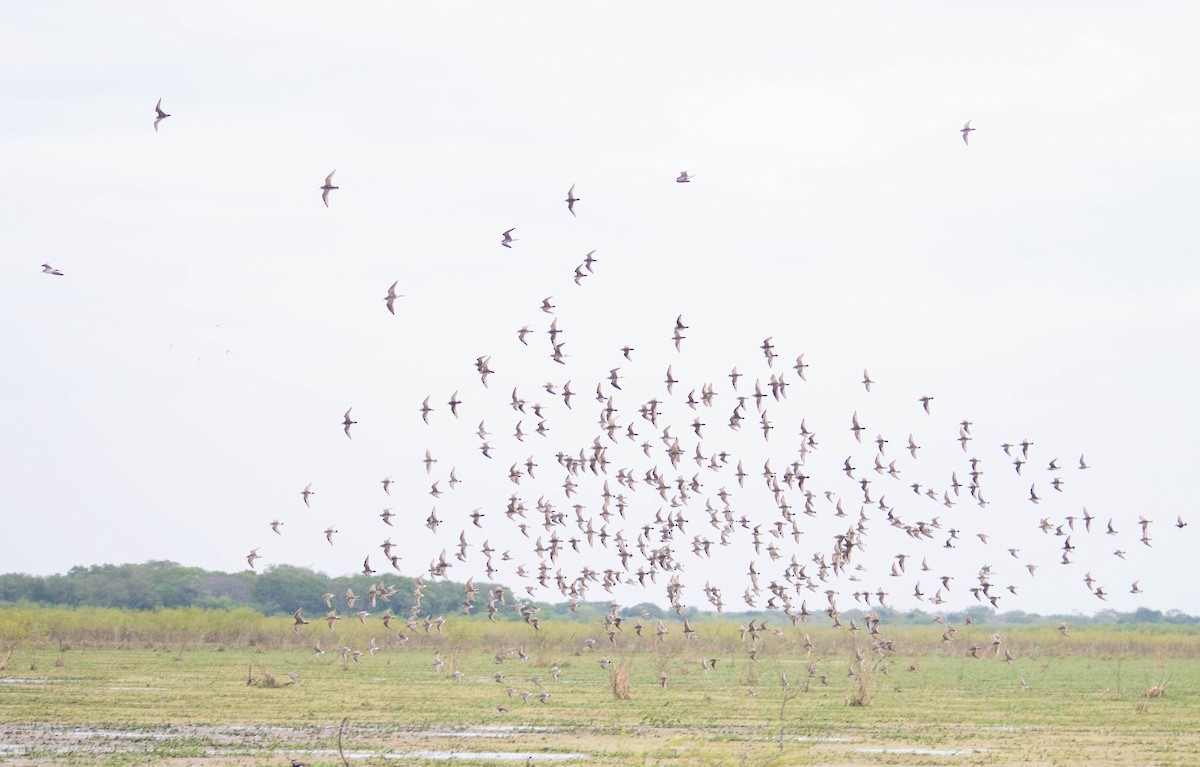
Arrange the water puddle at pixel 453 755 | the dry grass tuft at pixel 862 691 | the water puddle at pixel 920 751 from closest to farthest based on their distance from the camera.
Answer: the water puddle at pixel 453 755, the water puddle at pixel 920 751, the dry grass tuft at pixel 862 691

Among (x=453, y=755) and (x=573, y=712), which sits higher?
(x=573, y=712)

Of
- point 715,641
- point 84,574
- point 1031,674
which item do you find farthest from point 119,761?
point 84,574

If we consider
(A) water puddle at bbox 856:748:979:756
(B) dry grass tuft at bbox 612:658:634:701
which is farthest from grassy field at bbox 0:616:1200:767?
(B) dry grass tuft at bbox 612:658:634:701

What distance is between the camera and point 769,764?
1825 cm

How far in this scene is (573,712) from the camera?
44.3 m

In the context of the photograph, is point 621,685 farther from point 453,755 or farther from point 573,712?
point 453,755

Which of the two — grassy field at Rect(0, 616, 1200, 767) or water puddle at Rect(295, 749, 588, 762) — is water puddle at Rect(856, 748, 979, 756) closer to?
grassy field at Rect(0, 616, 1200, 767)

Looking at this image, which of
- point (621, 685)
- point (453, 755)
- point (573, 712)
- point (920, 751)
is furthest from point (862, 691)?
point (453, 755)

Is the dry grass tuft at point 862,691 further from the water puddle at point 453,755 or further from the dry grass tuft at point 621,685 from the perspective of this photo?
the water puddle at point 453,755

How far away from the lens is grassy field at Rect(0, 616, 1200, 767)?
3331 centimetres

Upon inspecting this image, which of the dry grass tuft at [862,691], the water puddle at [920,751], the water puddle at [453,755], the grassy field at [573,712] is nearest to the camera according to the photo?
the water puddle at [453,755]

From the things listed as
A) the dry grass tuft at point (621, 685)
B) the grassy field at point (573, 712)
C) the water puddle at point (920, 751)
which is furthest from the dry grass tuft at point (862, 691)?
the water puddle at point (920, 751)

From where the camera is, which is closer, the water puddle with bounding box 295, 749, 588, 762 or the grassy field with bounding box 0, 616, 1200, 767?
the water puddle with bounding box 295, 749, 588, 762

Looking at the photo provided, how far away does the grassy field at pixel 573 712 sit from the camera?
1312 inches
